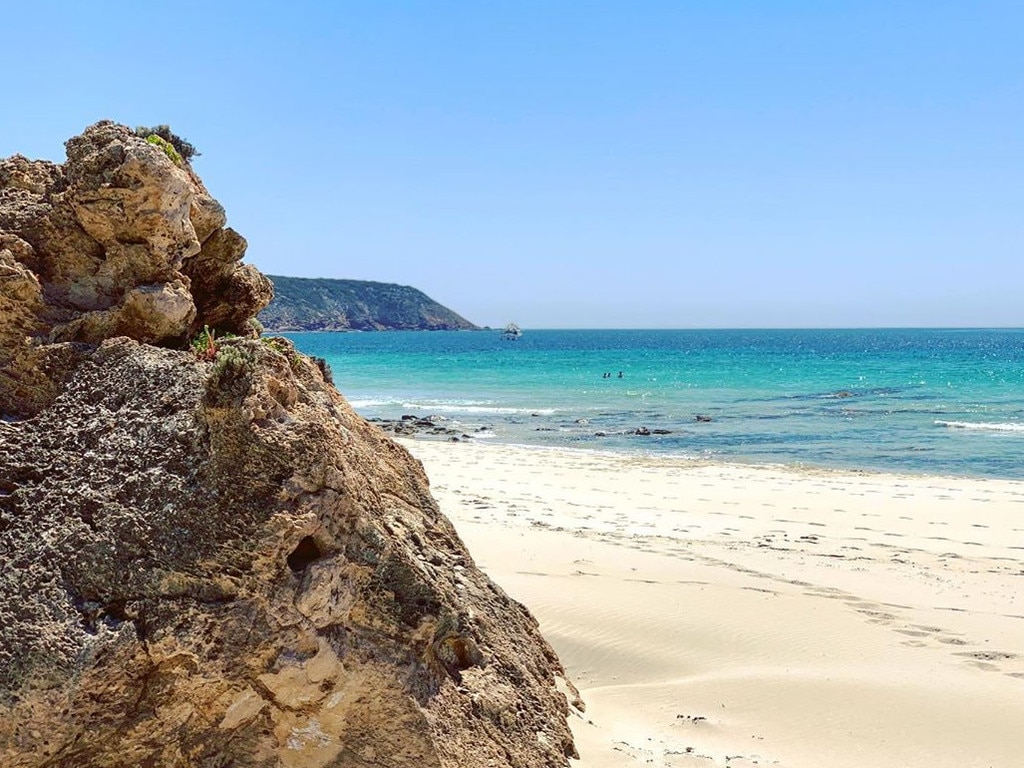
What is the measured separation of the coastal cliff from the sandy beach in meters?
1.97

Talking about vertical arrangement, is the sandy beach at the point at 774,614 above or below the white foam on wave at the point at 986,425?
below

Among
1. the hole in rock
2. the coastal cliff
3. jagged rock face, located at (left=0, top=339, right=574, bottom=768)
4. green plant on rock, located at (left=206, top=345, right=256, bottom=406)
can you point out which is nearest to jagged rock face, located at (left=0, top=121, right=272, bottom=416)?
the coastal cliff

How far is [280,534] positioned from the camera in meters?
4.43

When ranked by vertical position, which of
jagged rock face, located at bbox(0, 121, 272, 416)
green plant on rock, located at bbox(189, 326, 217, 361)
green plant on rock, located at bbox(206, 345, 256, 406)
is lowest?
green plant on rock, located at bbox(206, 345, 256, 406)

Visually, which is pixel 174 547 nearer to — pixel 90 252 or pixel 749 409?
pixel 90 252

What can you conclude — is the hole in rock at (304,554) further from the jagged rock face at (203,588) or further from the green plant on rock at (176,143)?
the green plant on rock at (176,143)

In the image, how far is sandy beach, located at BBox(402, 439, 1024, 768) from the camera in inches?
281

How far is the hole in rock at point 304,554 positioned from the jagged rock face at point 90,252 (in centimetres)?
180

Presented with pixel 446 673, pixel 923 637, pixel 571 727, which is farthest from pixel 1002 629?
pixel 446 673

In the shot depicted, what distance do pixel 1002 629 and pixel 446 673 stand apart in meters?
7.70

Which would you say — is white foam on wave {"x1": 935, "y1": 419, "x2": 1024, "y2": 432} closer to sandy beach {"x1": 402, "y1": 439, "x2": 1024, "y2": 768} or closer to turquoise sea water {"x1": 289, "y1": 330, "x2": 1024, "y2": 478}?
turquoise sea water {"x1": 289, "y1": 330, "x2": 1024, "y2": 478}

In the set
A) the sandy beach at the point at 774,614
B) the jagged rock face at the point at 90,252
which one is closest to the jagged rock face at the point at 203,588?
the jagged rock face at the point at 90,252

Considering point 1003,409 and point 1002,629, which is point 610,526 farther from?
point 1003,409

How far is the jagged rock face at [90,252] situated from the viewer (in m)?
5.21
